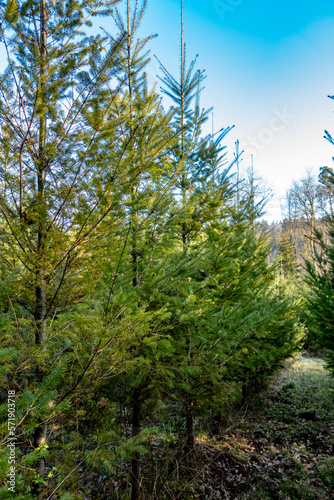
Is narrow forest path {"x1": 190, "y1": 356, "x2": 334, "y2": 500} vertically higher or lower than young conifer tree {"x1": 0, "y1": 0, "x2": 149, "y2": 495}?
lower

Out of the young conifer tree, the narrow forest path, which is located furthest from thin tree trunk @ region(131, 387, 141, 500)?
the young conifer tree

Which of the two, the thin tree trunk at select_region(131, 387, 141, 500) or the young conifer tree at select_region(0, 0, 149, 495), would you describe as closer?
the young conifer tree at select_region(0, 0, 149, 495)

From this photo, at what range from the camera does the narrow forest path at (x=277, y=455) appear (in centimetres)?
427

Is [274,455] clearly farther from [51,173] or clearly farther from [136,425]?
[51,173]

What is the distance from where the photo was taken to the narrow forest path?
14.0ft

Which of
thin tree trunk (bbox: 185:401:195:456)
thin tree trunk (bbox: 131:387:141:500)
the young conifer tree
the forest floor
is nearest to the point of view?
the young conifer tree

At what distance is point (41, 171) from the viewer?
7.62ft

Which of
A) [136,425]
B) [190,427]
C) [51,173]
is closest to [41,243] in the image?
[51,173]

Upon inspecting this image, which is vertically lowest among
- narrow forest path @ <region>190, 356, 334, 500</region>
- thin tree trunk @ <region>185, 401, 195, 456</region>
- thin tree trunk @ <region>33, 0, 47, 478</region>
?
narrow forest path @ <region>190, 356, 334, 500</region>

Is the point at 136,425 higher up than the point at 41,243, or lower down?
lower down

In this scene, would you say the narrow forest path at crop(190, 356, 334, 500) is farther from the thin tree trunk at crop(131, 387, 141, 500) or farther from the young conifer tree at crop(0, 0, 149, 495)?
the young conifer tree at crop(0, 0, 149, 495)

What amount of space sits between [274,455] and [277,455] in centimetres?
6

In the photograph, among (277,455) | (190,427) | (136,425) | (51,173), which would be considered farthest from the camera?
(277,455)

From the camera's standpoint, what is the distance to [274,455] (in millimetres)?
5277
